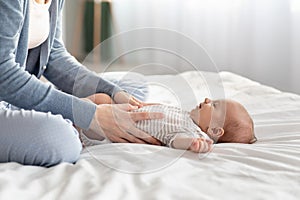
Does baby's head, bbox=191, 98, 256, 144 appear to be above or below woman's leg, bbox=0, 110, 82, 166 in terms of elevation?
below

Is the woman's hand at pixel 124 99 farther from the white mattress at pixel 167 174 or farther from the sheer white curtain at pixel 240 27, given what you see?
the sheer white curtain at pixel 240 27

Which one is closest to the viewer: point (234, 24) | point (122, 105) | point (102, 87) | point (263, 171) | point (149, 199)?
point (149, 199)

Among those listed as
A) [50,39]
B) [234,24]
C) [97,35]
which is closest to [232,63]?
[234,24]

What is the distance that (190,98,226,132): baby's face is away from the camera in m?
1.23

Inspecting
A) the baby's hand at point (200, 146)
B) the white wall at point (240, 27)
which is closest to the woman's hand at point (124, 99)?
the baby's hand at point (200, 146)

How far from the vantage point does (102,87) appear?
52.8 inches

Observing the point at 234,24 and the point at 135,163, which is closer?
the point at 135,163

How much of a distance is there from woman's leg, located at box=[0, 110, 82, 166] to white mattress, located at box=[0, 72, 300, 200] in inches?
1.3

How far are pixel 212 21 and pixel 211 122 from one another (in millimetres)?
1653

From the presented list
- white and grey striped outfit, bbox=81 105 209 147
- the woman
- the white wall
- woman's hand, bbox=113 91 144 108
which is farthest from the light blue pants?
the white wall

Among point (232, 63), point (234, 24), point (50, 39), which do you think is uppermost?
point (50, 39)

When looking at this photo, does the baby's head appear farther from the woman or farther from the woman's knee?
the woman's knee

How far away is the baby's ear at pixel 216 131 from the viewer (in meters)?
1.21

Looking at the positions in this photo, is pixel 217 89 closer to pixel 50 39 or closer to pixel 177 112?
pixel 177 112
